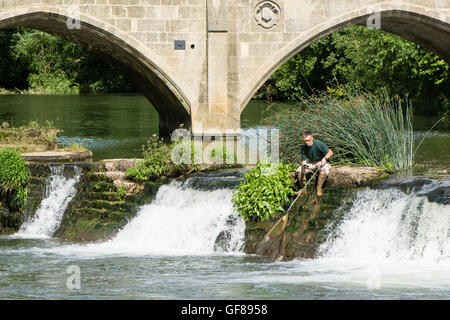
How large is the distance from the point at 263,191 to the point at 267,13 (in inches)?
220

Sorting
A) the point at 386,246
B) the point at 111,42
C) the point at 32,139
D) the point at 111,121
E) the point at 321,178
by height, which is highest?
the point at 111,42

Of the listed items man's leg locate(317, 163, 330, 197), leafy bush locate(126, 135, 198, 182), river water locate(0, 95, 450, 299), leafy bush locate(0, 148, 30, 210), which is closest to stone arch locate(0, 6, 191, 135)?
leafy bush locate(126, 135, 198, 182)

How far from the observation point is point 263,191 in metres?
12.6

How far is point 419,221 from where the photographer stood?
1168 cm

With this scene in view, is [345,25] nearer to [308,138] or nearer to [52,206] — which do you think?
[308,138]

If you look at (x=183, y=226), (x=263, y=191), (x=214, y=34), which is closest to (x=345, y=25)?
(x=214, y=34)

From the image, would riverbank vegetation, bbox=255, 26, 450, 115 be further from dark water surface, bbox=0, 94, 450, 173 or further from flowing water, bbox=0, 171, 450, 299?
flowing water, bbox=0, 171, 450, 299

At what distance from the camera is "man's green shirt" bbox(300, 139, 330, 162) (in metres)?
12.8

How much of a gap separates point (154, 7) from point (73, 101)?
2266cm

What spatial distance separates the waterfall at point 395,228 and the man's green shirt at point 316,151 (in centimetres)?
84

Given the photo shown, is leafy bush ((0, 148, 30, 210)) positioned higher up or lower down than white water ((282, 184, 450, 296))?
higher up

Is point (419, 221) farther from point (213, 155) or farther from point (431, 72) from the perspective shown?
point (431, 72)

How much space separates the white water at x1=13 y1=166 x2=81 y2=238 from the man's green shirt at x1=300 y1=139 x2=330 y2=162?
13.5 ft
